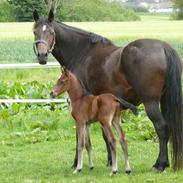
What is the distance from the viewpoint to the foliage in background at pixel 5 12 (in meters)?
57.4

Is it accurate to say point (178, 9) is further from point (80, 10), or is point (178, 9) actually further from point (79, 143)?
point (79, 143)

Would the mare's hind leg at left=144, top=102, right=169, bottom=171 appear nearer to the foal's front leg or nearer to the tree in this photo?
the foal's front leg

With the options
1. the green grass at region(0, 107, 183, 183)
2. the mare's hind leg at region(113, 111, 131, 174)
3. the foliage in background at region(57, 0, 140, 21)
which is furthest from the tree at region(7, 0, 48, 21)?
the mare's hind leg at region(113, 111, 131, 174)

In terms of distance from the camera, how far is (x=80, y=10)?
6200cm

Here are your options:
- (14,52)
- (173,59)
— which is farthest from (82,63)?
(14,52)

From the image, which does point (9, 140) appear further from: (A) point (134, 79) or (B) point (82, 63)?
(A) point (134, 79)

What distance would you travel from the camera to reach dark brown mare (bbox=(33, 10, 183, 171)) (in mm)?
8062

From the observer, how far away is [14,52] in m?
27.8

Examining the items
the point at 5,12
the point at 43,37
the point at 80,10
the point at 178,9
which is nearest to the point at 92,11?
the point at 80,10

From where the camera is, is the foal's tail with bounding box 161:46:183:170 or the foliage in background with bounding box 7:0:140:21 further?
the foliage in background with bounding box 7:0:140:21

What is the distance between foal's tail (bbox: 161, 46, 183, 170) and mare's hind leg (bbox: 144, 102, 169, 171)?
0.30 ft

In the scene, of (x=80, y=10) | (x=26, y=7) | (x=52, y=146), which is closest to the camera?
(x=52, y=146)

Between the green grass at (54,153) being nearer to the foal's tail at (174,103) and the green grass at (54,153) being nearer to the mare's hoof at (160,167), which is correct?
the mare's hoof at (160,167)

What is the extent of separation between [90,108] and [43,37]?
4.25 feet
